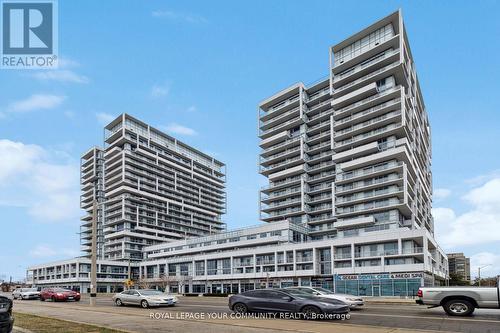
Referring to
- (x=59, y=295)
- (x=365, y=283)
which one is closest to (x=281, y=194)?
(x=365, y=283)

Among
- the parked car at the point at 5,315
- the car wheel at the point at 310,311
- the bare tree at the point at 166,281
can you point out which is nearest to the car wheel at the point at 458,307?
the car wheel at the point at 310,311

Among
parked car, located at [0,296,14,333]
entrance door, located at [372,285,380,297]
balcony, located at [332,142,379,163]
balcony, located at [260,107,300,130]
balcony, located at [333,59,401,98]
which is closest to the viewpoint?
parked car, located at [0,296,14,333]

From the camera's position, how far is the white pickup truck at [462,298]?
19.2 m

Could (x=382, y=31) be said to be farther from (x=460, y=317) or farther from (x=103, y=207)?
(x=103, y=207)

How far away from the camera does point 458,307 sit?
1988 cm

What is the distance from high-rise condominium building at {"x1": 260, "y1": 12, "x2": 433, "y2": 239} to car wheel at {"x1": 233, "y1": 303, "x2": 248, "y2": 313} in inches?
2750

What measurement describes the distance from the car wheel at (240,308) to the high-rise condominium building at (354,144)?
69.9 metres

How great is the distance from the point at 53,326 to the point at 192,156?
16975 centimetres

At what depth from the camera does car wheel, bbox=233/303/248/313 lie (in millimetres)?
21188

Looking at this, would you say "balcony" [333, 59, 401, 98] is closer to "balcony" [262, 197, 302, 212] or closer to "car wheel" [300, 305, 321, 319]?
"balcony" [262, 197, 302, 212]

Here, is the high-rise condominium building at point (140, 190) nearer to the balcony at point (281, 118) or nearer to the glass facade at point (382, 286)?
the balcony at point (281, 118)

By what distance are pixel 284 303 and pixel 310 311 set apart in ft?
4.24

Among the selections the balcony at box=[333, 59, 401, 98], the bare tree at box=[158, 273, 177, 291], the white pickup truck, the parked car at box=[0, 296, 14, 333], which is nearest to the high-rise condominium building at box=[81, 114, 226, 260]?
the bare tree at box=[158, 273, 177, 291]

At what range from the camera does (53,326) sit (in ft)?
52.2
